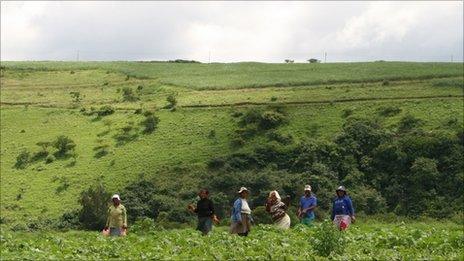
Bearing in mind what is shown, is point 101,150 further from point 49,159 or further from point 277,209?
point 277,209

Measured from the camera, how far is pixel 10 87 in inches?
4466

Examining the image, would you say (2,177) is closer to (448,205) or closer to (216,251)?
(448,205)

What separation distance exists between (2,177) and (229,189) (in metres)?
25.5

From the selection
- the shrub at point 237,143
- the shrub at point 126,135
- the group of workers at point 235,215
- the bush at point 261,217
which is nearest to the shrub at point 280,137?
the shrub at point 237,143

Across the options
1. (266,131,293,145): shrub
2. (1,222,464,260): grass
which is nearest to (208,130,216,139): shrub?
(266,131,293,145): shrub

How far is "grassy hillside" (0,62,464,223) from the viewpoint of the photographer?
74.8 metres

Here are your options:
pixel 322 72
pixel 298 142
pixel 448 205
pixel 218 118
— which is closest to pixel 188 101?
pixel 218 118

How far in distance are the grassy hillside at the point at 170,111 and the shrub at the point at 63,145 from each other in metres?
0.88

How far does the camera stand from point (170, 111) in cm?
8975

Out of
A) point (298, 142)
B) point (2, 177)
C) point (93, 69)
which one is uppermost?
point (93, 69)

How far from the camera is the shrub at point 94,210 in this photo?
6102cm

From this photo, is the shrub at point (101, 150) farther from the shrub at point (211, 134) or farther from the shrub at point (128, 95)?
the shrub at point (128, 95)

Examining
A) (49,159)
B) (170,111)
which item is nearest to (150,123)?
(170,111)

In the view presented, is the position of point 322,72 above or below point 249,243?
above
